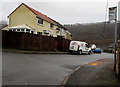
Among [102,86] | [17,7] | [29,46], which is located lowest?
[102,86]

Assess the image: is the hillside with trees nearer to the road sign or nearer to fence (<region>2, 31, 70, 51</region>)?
fence (<region>2, 31, 70, 51</region>)

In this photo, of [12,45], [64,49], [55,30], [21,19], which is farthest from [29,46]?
[55,30]

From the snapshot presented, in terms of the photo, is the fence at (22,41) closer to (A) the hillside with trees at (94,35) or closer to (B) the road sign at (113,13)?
(B) the road sign at (113,13)

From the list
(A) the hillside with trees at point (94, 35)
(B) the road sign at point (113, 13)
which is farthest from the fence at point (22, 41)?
(A) the hillside with trees at point (94, 35)

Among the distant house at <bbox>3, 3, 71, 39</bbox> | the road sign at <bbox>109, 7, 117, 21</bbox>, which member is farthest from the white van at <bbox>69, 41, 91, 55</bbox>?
the road sign at <bbox>109, 7, 117, 21</bbox>

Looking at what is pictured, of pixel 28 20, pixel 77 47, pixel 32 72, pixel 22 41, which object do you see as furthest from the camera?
pixel 28 20

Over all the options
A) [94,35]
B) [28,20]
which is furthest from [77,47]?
[94,35]

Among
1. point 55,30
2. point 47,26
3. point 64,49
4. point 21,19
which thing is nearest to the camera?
point 64,49

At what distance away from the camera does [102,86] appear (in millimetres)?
5711

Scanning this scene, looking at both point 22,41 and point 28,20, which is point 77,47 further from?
point 28,20

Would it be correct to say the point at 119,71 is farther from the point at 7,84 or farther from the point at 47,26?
the point at 47,26

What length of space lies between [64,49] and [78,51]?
272 centimetres

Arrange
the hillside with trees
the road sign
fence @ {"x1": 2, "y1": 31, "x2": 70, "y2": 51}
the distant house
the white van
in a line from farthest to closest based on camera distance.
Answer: the hillside with trees < the distant house < the white van < fence @ {"x1": 2, "y1": 31, "x2": 70, "y2": 51} < the road sign

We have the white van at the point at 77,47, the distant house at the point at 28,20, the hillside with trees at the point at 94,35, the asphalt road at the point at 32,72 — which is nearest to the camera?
the asphalt road at the point at 32,72
